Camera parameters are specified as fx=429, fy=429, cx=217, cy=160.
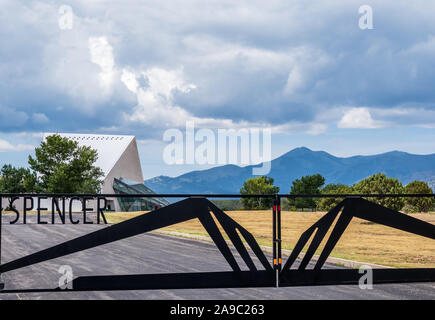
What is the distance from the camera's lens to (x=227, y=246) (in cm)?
771

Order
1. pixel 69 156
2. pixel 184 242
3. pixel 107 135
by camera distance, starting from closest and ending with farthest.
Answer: pixel 184 242 < pixel 69 156 < pixel 107 135

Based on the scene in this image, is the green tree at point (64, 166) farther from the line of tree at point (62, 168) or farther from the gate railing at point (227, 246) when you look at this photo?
the gate railing at point (227, 246)

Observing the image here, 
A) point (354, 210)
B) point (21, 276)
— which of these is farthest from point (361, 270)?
point (21, 276)

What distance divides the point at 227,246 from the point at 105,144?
114127 millimetres

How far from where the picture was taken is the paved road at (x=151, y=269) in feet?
29.3

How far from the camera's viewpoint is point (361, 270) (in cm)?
799

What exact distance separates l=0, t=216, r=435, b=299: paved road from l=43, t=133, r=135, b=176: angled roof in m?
91.1

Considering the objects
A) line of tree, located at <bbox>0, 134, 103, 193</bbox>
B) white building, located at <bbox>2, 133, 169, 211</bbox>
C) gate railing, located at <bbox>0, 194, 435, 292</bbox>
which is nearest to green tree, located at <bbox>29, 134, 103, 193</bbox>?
line of tree, located at <bbox>0, 134, 103, 193</bbox>

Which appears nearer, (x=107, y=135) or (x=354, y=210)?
(x=354, y=210)

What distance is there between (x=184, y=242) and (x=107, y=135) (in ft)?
356

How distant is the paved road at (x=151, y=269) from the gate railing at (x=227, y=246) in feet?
3.10

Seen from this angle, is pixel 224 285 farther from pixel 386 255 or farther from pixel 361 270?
pixel 386 255

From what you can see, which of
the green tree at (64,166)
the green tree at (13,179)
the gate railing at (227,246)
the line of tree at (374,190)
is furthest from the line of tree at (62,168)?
the gate railing at (227,246)

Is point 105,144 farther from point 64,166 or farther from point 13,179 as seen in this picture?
point 64,166
